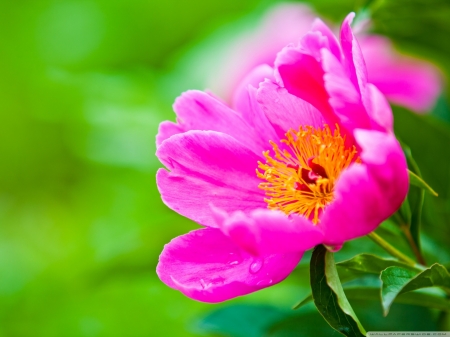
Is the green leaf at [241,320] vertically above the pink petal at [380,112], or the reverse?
the pink petal at [380,112]

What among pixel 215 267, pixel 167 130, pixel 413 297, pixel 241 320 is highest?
pixel 167 130

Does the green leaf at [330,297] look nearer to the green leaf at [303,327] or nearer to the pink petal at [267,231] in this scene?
the pink petal at [267,231]

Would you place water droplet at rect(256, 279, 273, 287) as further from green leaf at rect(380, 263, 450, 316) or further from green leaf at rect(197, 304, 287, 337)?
green leaf at rect(197, 304, 287, 337)

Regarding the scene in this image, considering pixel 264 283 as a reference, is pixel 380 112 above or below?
above

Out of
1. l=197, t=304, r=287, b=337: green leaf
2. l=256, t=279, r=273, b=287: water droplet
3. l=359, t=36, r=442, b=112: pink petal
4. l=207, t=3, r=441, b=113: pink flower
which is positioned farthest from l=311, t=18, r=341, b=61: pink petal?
l=359, t=36, r=442, b=112: pink petal

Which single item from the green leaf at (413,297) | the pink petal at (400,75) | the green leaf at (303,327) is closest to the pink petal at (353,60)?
A: the green leaf at (413,297)

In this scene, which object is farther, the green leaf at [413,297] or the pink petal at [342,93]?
the green leaf at [413,297]

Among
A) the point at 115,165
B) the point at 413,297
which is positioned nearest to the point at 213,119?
the point at 413,297

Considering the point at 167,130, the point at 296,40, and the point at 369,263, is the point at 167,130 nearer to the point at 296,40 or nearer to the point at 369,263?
the point at 369,263
